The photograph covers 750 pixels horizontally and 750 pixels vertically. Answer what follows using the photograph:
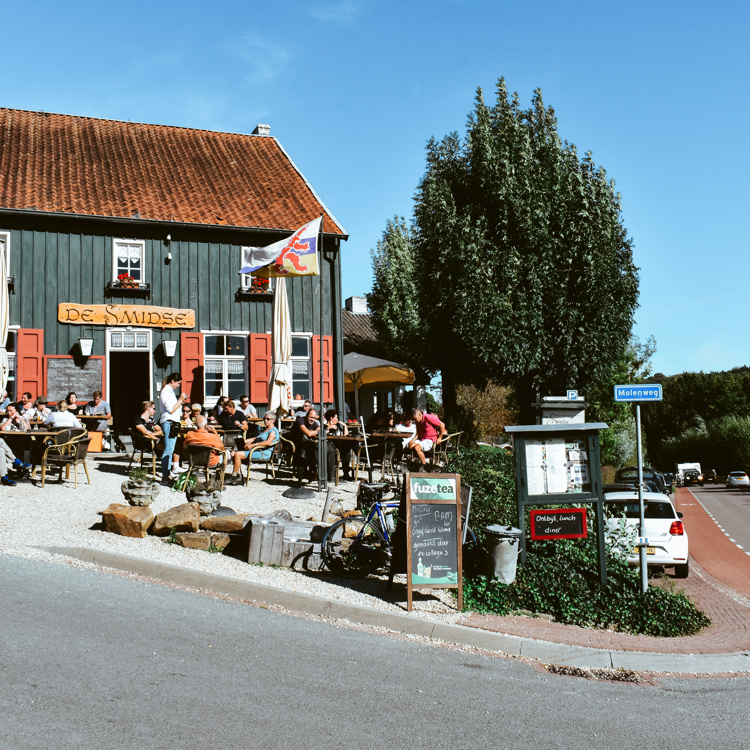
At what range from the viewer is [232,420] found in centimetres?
1468

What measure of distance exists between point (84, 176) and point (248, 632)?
1722 cm

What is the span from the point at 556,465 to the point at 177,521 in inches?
175

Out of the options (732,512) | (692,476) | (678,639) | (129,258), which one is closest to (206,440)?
(678,639)

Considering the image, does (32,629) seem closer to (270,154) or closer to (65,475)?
(65,475)

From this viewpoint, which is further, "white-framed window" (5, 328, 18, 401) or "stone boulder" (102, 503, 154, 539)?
"white-framed window" (5, 328, 18, 401)

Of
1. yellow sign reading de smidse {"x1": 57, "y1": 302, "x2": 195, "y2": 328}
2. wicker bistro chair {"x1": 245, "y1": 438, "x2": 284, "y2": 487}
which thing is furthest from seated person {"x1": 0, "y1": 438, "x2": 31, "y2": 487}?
yellow sign reading de smidse {"x1": 57, "y1": 302, "x2": 195, "y2": 328}

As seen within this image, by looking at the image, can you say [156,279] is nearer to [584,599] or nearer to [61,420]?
[61,420]

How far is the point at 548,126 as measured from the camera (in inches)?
1021

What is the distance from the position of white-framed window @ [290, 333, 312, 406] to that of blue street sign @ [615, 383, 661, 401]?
1248 cm

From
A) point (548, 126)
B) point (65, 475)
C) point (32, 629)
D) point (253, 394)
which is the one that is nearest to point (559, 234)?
point (548, 126)

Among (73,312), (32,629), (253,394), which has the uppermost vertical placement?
(73,312)

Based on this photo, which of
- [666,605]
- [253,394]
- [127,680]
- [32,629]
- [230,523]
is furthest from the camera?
[253,394]

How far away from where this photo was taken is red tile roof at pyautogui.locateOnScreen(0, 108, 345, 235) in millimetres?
20031

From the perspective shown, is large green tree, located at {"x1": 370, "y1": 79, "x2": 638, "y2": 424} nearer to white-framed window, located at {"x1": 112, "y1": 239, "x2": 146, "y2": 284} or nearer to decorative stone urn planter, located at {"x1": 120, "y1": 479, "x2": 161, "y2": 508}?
white-framed window, located at {"x1": 112, "y1": 239, "x2": 146, "y2": 284}
